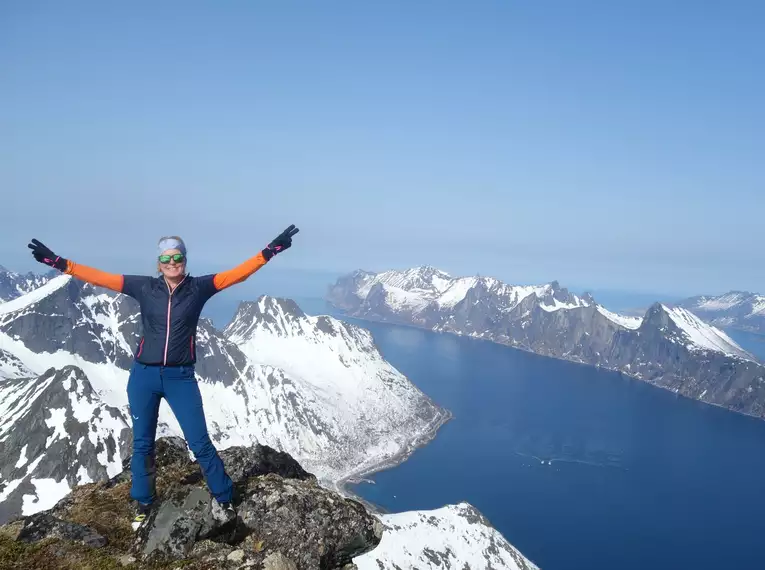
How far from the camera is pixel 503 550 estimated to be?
9725 cm

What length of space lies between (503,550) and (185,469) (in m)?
100

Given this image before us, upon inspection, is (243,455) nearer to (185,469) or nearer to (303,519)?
(185,469)

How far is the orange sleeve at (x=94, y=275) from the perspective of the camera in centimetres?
1062

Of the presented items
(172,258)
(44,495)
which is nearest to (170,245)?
(172,258)

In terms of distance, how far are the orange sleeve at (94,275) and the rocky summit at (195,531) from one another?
4.89 meters

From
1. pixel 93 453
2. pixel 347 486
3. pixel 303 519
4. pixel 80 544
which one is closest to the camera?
pixel 80 544

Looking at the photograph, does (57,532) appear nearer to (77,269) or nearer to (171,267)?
(77,269)

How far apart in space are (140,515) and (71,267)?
5.83 metres

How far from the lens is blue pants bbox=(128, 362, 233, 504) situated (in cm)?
1057

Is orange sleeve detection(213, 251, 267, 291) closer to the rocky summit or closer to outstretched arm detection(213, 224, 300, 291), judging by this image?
outstretched arm detection(213, 224, 300, 291)

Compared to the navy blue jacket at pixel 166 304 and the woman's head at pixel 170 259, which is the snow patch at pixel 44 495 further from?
the woman's head at pixel 170 259

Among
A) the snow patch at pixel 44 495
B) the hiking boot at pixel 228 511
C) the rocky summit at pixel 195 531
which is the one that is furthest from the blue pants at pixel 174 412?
the snow patch at pixel 44 495

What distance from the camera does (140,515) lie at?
11258 millimetres

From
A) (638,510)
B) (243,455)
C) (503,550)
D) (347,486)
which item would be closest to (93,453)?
(347,486)
